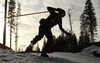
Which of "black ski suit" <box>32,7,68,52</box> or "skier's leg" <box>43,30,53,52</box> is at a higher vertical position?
"black ski suit" <box>32,7,68,52</box>

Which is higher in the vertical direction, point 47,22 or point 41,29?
point 47,22

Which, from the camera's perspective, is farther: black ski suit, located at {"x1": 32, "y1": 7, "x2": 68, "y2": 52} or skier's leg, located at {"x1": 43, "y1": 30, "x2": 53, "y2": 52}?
black ski suit, located at {"x1": 32, "y1": 7, "x2": 68, "y2": 52}

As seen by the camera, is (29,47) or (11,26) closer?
(29,47)

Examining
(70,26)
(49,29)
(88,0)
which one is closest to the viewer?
(49,29)

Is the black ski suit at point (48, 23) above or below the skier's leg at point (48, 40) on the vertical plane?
above

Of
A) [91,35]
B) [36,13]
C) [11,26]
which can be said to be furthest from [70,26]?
[36,13]

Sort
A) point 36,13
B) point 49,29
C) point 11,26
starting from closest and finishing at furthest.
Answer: point 49,29 → point 36,13 → point 11,26

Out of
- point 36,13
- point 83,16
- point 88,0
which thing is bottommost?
point 36,13

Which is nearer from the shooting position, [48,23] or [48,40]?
[48,40]

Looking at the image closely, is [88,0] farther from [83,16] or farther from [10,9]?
[10,9]

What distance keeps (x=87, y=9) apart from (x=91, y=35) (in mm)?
6869

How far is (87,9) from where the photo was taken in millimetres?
29328

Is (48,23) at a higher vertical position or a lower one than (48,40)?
higher

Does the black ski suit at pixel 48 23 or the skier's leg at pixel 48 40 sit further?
the black ski suit at pixel 48 23
